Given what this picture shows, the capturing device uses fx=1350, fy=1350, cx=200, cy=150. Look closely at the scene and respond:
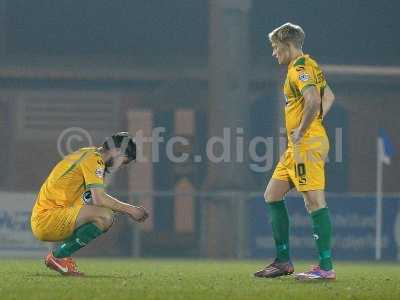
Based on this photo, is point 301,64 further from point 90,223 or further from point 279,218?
point 90,223

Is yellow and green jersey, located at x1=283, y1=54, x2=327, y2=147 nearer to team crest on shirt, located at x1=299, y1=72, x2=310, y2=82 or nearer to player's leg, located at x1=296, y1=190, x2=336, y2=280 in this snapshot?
team crest on shirt, located at x1=299, y1=72, x2=310, y2=82

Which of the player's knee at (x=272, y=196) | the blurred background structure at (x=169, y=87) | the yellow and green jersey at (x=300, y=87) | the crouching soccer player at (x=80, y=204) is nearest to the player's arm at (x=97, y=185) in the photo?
the crouching soccer player at (x=80, y=204)

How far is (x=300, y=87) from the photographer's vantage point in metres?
9.95

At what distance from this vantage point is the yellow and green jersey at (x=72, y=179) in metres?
10.2

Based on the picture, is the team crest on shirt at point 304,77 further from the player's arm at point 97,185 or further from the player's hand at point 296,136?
the player's arm at point 97,185

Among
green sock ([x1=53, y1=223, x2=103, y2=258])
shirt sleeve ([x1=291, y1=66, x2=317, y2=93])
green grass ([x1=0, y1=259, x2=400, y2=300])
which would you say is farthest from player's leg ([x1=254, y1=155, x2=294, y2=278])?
green sock ([x1=53, y1=223, x2=103, y2=258])

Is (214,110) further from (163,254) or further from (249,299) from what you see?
(249,299)

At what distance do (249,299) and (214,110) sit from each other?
44.5 feet

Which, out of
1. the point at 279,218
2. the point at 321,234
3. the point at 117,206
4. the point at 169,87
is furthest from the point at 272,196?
the point at 169,87

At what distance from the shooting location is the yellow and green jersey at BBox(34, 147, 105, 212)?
33.4ft

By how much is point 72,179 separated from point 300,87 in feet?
6.22

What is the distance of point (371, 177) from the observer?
26.3 m

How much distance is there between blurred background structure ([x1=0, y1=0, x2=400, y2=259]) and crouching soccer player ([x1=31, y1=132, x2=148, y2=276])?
1185 centimetres

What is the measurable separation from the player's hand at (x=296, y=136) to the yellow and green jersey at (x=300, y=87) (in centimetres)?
8
